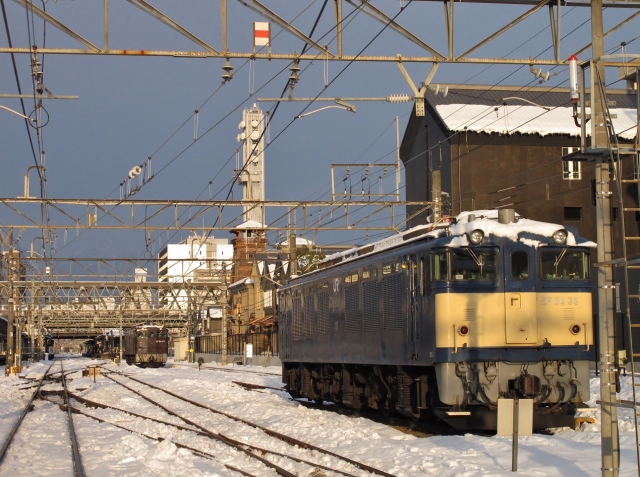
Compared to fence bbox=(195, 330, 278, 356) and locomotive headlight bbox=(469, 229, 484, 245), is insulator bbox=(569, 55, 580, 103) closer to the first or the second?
locomotive headlight bbox=(469, 229, 484, 245)

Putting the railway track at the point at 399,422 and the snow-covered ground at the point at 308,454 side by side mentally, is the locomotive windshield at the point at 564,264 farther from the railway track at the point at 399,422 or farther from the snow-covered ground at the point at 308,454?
the railway track at the point at 399,422

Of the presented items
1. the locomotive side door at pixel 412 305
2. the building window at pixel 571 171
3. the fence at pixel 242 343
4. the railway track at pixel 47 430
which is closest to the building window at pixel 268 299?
the fence at pixel 242 343

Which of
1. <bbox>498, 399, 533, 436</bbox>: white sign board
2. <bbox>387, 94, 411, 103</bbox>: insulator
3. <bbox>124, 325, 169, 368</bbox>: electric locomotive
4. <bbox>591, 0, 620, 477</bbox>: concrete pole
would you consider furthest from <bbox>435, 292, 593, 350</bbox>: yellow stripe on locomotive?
<bbox>124, 325, 169, 368</bbox>: electric locomotive

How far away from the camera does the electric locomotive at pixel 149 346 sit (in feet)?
227

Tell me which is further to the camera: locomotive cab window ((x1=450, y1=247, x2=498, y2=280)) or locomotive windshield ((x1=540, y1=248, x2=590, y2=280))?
locomotive windshield ((x1=540, y1=248, x2=590, y2=280))

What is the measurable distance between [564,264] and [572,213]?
114 feet

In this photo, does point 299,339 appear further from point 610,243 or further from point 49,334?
point 49,334

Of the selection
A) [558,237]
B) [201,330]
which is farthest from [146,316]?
[558,237]

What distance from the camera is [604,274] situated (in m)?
9.67

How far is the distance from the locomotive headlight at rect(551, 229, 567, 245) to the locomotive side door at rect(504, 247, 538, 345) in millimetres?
602

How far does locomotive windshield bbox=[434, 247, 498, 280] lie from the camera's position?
16.1m

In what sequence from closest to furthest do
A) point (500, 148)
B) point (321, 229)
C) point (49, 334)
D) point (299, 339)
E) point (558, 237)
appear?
point (558, 237) < point (299, 339) < point (321, 229) < point (500, 148) < point (49, 334)

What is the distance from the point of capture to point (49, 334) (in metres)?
152

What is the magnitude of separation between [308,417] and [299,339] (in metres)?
5.19
